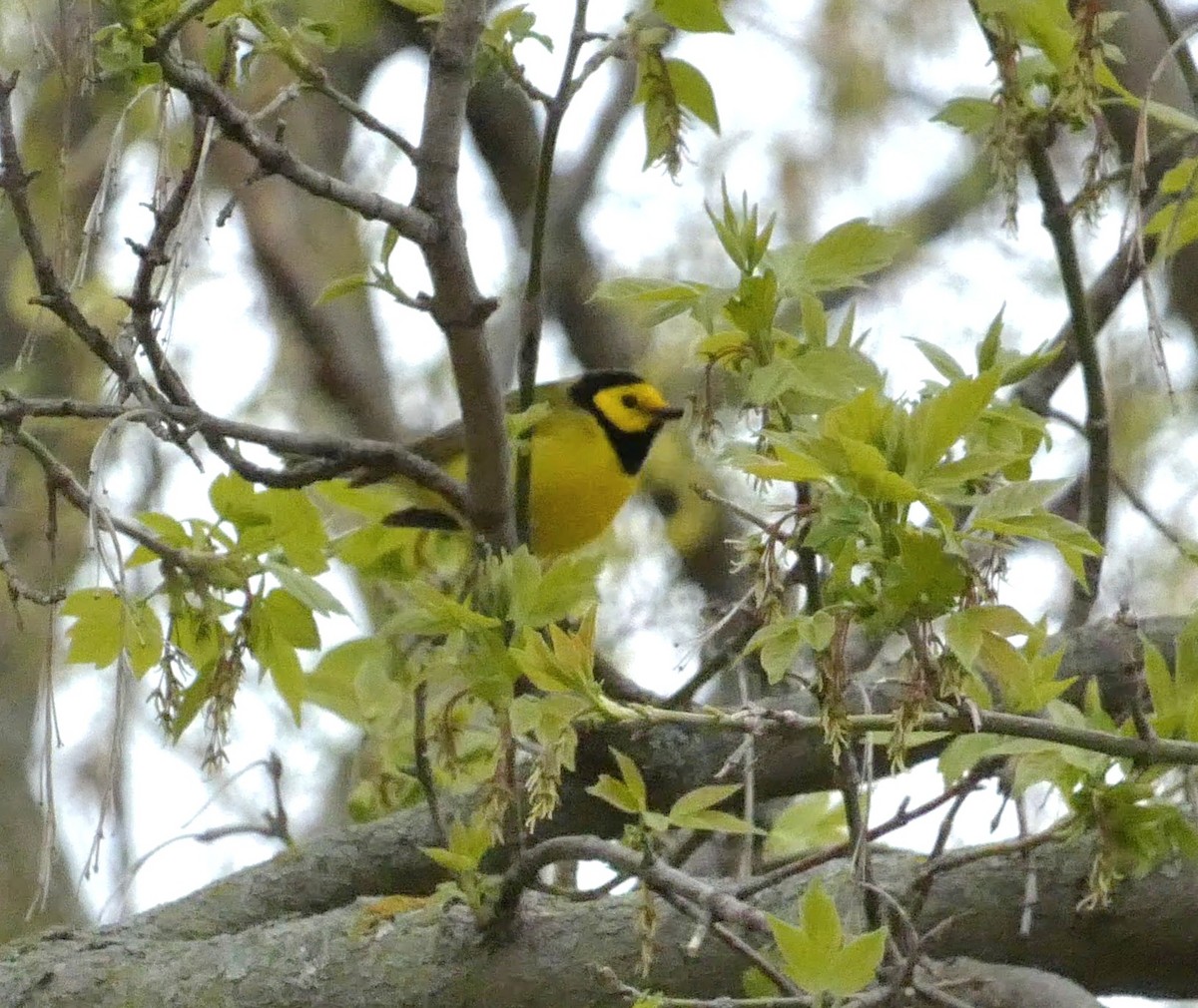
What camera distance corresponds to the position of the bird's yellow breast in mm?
3969

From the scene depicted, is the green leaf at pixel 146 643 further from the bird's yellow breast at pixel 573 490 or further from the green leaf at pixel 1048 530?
the bird's yellow breast at pixel 573 490

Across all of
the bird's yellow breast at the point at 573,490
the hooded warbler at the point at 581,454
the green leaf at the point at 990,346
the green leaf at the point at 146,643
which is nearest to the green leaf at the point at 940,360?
the green leaf at the point at 990,346

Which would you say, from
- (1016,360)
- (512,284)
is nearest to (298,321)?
(512,284)

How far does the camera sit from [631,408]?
4.31 meters

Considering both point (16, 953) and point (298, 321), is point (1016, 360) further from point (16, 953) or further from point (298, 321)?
point (298, 321)

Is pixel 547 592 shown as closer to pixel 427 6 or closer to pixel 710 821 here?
pixel 710 821

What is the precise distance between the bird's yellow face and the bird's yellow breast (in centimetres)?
17

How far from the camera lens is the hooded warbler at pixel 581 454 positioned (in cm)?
396

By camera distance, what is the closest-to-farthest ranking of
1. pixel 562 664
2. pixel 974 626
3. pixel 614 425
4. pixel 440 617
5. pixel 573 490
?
1. pixel 974 626
2. pixel 562 664
3. pixel 440 617
4. pixel 573 490
5. pixel 614 425

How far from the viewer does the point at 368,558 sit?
2332 millimetres

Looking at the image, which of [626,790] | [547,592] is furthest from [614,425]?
[626,790]

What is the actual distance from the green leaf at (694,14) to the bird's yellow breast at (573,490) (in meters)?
2.19

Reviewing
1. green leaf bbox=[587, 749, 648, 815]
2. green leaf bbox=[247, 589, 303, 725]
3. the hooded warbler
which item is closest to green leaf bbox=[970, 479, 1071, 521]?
green leaf bbox=[587, 749, 648, 815]

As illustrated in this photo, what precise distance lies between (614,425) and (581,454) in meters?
0.22
